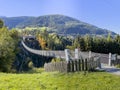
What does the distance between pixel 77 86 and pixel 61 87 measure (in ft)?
2.38

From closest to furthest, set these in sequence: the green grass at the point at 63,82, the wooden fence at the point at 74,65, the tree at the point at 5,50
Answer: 1. the green grass at the point at 63,82
2. the wooden fence at the point at 74,65
3. the tree at the point at 5,50

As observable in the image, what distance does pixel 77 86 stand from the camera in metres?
13.8

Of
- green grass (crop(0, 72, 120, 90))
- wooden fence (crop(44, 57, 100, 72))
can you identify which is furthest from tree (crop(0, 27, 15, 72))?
green grass (crop(0, 72, 120, 90))

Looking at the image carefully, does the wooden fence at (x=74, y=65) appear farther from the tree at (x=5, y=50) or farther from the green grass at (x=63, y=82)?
the tree at (x=5, y=50)

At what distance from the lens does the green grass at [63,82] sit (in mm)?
13606

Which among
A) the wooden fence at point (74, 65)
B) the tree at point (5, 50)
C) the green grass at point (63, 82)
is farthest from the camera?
the tree at point (5, 50)

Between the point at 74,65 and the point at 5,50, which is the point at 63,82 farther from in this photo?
the point at 5,50

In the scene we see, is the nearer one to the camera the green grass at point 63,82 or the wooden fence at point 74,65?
the green grass at point 63,82

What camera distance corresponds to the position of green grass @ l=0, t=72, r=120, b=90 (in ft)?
44.6

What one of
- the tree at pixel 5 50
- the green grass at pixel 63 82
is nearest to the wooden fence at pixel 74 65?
the green grass at pixel 63 82

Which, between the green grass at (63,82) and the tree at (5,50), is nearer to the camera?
the green grass at (63,82)

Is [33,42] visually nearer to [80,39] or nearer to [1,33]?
[80,39]

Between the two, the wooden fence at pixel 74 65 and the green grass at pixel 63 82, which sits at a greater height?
the wooden fence at pixel 74 65

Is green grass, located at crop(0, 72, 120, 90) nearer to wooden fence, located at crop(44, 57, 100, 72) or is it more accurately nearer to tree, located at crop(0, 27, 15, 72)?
wooden fence, located at crop(44, 57, 100, 72)
